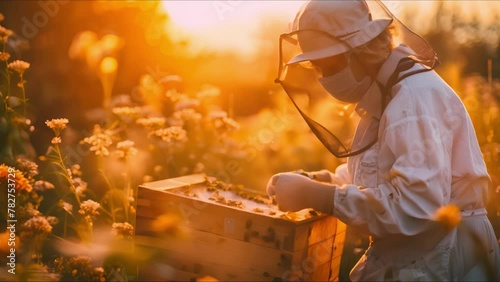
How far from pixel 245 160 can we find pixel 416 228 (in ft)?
8.24

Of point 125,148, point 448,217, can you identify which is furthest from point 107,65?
point 448,217

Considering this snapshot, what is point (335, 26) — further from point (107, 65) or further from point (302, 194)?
point (107, 65)

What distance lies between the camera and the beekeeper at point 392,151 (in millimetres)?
2293

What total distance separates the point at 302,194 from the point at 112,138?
5.65ft

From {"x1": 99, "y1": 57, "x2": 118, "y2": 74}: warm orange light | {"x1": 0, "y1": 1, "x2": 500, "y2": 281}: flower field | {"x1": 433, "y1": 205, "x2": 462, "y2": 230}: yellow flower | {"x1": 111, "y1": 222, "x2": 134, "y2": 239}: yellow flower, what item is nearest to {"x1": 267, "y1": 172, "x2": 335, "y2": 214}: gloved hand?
{"x1": 433, "y1": 205, "x2": 462, "y2": 230}: yellow flower

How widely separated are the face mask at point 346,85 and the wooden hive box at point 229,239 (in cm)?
55

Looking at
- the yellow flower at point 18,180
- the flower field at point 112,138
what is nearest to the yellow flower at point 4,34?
the flower field at point 112,138

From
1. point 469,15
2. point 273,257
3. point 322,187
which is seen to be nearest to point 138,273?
point 273,257

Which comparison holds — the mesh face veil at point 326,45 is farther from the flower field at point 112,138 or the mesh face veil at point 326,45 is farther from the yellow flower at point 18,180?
the yellow flower at point 18,180

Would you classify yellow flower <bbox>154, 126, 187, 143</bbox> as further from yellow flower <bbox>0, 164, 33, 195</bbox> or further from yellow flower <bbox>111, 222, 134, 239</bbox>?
yellow flower <bbox>0, 164, 33, 195</bbox>

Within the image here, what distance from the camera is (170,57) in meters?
5.70

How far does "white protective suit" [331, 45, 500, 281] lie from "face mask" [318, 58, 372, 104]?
0.18 ft

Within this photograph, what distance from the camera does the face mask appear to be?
2531 millimetres

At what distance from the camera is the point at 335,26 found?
248 centimetres
